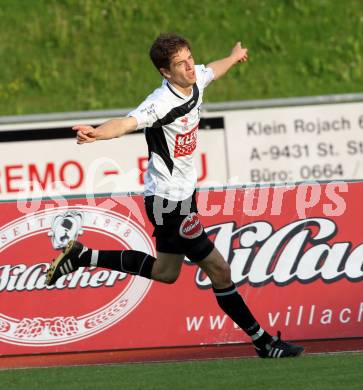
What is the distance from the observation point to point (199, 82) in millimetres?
7590

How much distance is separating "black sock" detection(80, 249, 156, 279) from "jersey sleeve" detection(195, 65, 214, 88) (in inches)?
48.9

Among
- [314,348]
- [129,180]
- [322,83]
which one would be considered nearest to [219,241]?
[314,348]

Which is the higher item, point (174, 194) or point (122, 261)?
point (174, 194)

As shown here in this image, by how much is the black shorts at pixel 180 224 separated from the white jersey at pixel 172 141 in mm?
54

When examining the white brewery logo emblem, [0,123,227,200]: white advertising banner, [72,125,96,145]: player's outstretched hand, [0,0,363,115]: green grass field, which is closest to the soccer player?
[72,125,96,145]: player's outstretched hand

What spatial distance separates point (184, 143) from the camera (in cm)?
737

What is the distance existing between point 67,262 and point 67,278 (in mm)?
900

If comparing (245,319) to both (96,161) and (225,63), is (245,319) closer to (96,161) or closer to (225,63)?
(225,63)

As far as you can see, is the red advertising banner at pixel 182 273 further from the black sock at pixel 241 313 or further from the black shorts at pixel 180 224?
the black shorts at pixel 180 224

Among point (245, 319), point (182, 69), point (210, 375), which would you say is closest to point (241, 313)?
point (245, 319)

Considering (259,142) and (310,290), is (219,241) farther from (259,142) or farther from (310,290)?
(259,142)

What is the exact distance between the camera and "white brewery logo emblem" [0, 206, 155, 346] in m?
8.70

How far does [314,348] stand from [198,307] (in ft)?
3.08

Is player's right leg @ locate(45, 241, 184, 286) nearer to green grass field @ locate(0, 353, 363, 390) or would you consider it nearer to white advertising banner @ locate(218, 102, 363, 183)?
green grass field @ locate(0, 353, 363, 390)
